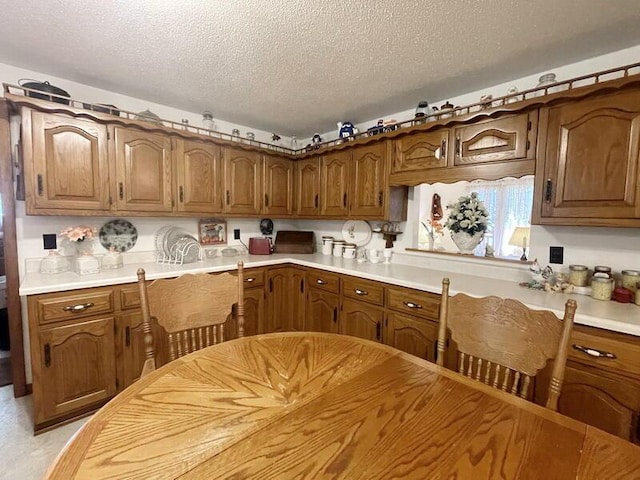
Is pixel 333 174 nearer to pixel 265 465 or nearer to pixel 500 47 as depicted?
pixel 500 47

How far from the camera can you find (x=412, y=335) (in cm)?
195

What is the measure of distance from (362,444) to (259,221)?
2.84 m

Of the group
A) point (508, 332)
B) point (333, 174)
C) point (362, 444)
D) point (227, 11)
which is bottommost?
point (362, 444)

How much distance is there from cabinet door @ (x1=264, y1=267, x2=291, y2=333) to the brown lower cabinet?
269mm

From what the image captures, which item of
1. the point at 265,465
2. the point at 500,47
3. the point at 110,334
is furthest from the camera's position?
the point at 110,334

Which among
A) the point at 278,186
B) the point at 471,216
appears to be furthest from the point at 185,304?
the point at 471,216

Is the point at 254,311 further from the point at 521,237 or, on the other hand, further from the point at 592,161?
the point at 521,237

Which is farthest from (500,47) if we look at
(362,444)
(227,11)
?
(362,444)

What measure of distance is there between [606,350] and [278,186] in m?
2.69

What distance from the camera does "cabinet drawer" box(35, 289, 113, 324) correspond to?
1.64 meters

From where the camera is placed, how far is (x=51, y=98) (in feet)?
5.98

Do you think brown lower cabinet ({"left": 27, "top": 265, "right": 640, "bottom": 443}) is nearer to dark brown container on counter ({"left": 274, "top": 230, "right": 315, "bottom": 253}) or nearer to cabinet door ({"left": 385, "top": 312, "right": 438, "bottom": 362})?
cabinet door ({"left": 385, "top": 312, "right": 438, "bottom": 362})

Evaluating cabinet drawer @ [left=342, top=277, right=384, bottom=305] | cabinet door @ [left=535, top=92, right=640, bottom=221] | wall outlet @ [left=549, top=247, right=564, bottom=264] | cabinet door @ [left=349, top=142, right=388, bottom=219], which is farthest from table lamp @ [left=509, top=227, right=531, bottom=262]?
cabinet drawer @ [left=342, top=277, right=384, bottom=305]

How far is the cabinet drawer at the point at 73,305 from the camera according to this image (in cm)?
164
